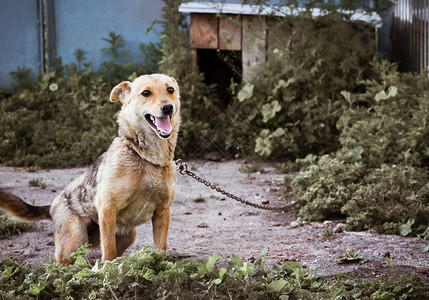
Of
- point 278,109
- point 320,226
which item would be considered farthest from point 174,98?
point 278,109

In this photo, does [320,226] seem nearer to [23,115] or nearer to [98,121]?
[98,121]

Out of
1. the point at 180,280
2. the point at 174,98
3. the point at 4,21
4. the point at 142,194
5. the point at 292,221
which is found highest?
the point at 4,21

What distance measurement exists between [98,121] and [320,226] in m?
4.80

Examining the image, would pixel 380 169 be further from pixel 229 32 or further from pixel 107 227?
pixel 229 32

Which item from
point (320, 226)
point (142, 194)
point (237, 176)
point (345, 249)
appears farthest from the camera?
point (237, 176)

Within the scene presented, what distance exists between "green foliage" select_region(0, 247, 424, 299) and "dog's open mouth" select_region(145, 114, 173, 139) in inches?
35.2

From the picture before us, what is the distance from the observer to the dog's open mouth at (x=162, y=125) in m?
3.74

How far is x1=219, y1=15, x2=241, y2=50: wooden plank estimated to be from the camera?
9.55 meters

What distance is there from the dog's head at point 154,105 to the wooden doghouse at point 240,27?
5603mm

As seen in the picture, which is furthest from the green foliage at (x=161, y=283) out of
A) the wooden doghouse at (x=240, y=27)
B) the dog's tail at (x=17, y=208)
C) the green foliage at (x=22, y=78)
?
the green foliage at (x=22, y=78)

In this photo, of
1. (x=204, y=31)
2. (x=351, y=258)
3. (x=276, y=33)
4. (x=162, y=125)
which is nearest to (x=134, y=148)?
(x=162, y=125)

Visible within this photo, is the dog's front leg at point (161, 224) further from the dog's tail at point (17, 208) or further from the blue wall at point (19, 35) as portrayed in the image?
the blue wall at point (19, 35)

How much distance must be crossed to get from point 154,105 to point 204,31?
623 centimetres

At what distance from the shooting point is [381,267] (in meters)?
3.95
